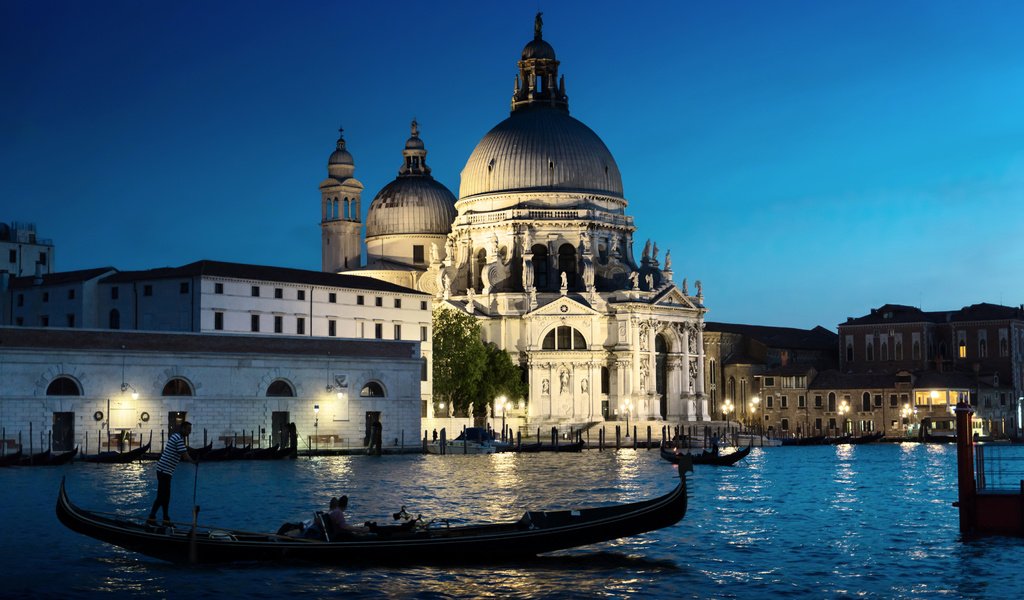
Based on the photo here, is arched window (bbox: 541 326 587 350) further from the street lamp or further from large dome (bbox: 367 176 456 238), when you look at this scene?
large dome (bbox: 367 176 456 238)

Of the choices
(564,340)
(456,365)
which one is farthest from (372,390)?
(564,340)

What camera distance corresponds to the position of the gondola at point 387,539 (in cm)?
2280

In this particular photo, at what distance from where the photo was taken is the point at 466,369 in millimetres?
77375

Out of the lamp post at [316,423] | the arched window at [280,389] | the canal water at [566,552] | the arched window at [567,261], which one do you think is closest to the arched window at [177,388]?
the canal water at [566,552]

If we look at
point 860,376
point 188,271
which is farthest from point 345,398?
point 860,376

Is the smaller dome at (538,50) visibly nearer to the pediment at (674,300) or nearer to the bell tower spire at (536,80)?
the bell tower spire at (536,80)

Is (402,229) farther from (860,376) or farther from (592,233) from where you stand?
(860,376)

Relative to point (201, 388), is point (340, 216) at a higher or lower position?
higher

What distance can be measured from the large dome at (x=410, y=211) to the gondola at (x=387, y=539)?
3013 inches

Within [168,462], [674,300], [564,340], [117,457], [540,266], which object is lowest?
[117,457]

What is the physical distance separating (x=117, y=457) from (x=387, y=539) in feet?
95.9

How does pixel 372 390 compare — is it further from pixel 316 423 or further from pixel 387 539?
pixel 387 539

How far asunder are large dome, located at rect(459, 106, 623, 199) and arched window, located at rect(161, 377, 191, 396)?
40.3 m

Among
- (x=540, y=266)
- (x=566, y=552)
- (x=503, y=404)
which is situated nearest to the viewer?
(x=566, y=552)
